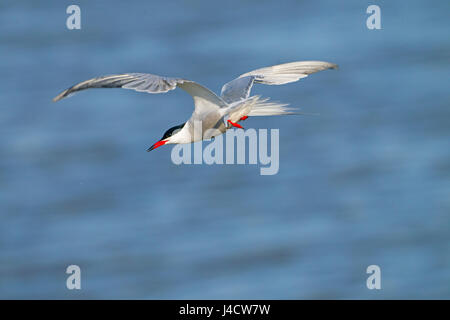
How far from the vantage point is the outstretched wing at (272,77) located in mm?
4500

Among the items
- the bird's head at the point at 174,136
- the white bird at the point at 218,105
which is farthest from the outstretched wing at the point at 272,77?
the bird's head at the point at 174,136

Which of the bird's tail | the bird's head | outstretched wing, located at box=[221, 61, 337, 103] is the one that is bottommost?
the bird's head

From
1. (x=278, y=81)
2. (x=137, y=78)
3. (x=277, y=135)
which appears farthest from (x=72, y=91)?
(x=277, y=135)

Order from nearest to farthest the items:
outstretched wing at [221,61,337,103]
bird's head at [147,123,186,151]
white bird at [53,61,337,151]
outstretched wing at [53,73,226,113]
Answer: outstretched wing at [53,73,226,113], white bird at [53,61,337,151], bird's head at [147,123,186,151], outstretched wing at [221,61,337,103]

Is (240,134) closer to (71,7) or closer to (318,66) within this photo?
(318,66)

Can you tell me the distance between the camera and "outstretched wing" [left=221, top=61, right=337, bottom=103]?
14.8 feet

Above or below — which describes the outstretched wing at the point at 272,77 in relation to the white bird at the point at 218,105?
above

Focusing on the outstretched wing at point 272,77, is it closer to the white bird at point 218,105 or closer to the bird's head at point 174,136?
the white bird at point 218,105

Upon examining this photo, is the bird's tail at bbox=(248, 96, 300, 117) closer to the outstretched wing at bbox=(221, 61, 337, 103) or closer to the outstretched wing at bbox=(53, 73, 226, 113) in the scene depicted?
the outstretched wing at bbox=(221, 61, 337, 103)

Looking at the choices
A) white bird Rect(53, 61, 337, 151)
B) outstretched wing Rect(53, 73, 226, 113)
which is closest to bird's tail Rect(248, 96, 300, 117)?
white bird Rect(53, 61, 337, 151)

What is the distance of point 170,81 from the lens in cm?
376

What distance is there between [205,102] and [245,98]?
8.4 inches

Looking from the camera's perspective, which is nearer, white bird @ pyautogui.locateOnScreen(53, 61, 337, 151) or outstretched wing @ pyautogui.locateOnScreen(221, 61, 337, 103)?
white bird @ pyautogui.locateOnScreen(53, 61, 337, 151)

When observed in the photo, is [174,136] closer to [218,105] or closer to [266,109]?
[218,105]
